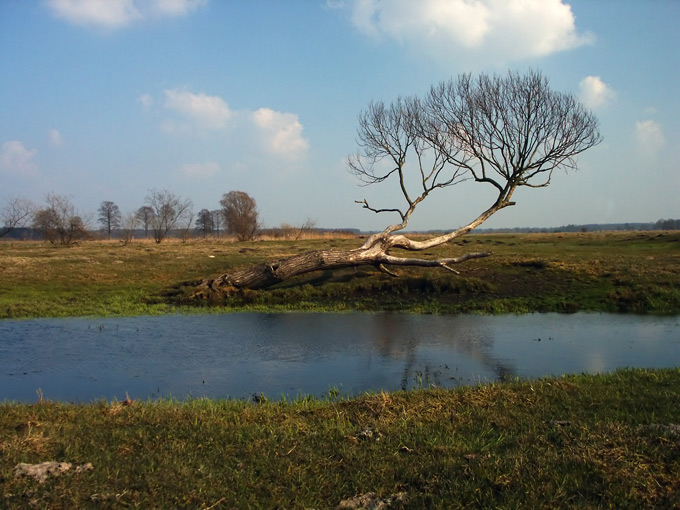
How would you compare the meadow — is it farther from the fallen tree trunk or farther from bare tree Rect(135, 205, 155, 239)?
bare tree Rect(135, 205, 155, 239)

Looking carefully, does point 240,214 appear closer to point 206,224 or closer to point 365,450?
point 206,224

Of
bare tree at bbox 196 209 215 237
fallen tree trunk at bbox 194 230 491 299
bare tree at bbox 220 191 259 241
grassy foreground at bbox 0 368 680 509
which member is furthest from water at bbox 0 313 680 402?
bare tree at bbox 196 209 215 237

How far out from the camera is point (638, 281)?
16406 millimetres

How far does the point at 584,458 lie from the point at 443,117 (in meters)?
17.1

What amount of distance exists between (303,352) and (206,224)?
227 feet

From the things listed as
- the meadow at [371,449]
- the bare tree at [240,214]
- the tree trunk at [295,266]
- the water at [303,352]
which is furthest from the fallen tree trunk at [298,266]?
the bare tree at [240,214]

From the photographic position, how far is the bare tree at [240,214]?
59688 mm

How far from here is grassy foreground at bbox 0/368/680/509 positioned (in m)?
3.94

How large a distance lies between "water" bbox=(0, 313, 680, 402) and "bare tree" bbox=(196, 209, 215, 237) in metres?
63.7

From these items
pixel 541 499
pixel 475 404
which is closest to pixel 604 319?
pixel 475 404

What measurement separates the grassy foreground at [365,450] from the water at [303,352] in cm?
153

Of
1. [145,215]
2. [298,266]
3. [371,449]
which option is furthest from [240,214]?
[371,449]

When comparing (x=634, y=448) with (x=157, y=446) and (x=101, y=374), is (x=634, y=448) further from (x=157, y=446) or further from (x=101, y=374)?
(x=101, y=374)

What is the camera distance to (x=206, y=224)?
251 feet
